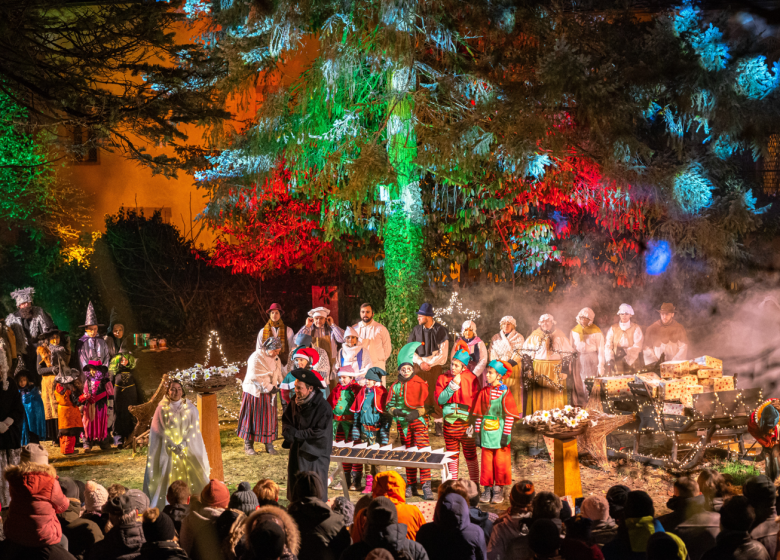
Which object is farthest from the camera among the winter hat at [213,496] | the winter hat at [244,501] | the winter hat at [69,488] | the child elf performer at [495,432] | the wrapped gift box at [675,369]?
the wrapped gift box at [675,369]

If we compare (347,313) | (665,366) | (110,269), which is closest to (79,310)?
(110,269)

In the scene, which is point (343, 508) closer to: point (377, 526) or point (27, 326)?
point (377, 526)

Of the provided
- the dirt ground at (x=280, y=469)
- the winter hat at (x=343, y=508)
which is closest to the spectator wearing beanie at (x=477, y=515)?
the winter hat at (x=343, y=508)

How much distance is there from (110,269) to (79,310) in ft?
4.75

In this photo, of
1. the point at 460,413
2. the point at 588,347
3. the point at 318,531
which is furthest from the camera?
the point at 588,347

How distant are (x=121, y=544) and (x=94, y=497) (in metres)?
1.08

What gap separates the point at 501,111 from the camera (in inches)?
542

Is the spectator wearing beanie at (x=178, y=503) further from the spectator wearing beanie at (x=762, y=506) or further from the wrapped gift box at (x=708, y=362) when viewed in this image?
the wrapped gift box at (x=708, y=362)

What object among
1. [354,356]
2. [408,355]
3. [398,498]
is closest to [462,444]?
[408,355]

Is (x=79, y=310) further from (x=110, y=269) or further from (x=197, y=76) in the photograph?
(x=197, y=76)

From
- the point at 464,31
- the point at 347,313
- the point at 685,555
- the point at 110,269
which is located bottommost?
the point at 685,555

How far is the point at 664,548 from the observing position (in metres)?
4.24

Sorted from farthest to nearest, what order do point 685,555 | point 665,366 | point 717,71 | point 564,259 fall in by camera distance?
point 564,259
point 717,71
point 665,366
point 685,555

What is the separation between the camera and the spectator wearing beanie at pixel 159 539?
4.50m
